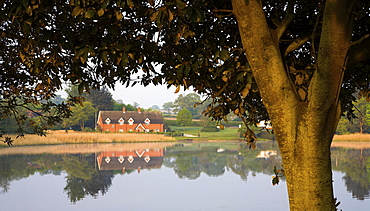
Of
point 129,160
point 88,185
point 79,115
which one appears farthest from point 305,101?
point 79,115

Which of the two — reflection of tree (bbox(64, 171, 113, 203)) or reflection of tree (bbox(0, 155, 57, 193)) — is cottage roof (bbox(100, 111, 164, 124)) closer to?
reflection of tree (bbox(0, 155, 57, 193))

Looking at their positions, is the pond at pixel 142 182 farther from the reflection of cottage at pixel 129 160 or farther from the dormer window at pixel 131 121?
the dormer window at pixel 131 121

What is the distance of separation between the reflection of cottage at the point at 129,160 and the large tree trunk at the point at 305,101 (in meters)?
27.9

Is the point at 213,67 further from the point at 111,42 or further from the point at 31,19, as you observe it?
the point at 31,19

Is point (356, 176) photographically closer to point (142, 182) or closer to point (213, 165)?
point (213, 165)

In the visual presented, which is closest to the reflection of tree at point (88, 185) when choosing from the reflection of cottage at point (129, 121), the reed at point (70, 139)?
the reed at point (70, 139)

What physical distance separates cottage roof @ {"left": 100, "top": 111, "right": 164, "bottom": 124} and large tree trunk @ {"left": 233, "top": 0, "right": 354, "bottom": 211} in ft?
250

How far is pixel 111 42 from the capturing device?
6.07 m

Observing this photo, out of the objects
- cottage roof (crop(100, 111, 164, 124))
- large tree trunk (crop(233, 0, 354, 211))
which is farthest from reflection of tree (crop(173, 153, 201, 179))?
cottage roof (crop(100, 111, 164, 124))

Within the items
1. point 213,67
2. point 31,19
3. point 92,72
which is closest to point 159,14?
point 31,19

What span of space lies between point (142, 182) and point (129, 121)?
2197 inches

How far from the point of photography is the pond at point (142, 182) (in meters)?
18.7

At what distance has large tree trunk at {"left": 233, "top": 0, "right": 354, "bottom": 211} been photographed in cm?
441

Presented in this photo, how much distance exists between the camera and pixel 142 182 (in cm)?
2566
